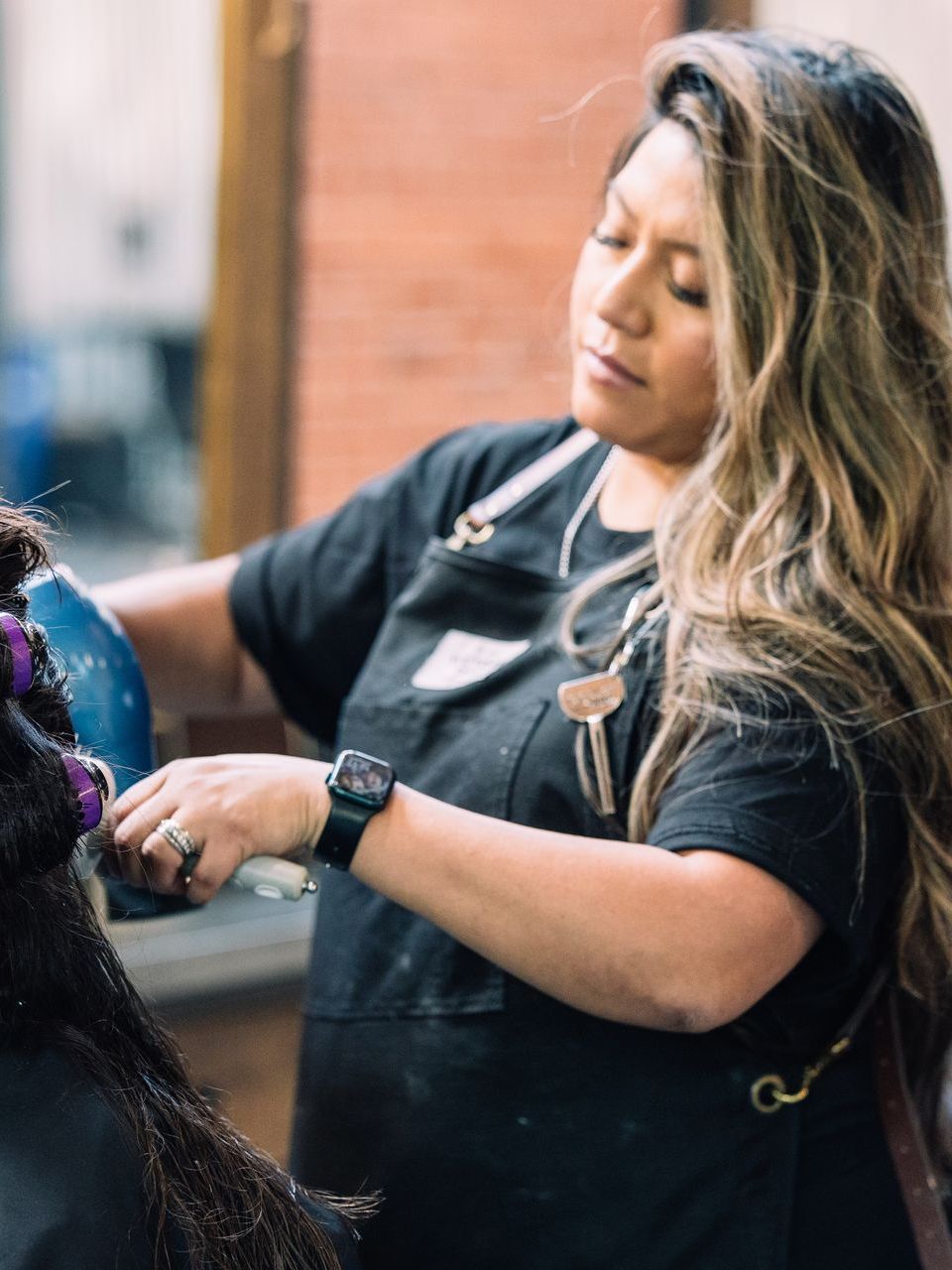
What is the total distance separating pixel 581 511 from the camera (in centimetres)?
150

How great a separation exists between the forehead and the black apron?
0.34 m

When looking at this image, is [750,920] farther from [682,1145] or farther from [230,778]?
[230,778]

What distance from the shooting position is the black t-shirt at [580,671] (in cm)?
115

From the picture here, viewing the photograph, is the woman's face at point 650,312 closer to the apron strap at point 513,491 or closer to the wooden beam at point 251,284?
the apron strap at point 513,491

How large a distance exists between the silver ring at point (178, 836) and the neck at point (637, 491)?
0.58 m

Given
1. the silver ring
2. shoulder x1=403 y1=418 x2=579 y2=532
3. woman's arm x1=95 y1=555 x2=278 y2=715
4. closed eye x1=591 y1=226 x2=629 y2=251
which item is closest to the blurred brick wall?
shoulder x1=403 y1=418 x2=579 y2=532

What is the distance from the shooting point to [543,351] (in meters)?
3.20

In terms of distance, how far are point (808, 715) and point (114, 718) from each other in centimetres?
57

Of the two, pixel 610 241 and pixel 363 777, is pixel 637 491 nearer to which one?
pixel 610 241

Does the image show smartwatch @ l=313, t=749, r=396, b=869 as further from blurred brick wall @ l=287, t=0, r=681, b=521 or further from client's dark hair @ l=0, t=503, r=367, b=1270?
blurred brick wall @ l=287, t=0, r=681, b=521

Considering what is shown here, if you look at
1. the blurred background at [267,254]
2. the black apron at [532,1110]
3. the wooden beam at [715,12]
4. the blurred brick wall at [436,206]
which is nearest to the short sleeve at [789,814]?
the black apron at [532,1110]

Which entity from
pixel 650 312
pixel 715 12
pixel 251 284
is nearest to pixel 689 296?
pixel 650 312

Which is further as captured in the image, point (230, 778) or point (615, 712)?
point (615, 712)

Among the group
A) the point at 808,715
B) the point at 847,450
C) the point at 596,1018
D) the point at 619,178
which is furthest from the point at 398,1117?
the point at 619,178
